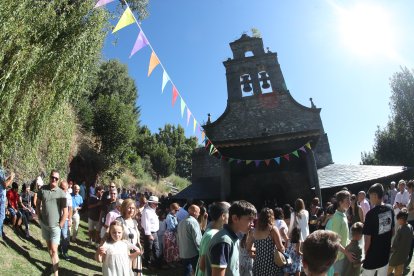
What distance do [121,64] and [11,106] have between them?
31012 mm

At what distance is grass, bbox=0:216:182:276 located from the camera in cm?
584

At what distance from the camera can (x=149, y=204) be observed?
8742 millimetres

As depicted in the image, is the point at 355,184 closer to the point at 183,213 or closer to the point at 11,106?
the point at 183,213

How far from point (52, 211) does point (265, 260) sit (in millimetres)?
3749

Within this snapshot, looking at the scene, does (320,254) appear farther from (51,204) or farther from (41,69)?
(41,69)

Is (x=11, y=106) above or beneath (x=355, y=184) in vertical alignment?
above

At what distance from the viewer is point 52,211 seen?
5859 millimetres

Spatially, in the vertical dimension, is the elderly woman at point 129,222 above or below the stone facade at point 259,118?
below

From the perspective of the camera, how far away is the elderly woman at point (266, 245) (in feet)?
14.1

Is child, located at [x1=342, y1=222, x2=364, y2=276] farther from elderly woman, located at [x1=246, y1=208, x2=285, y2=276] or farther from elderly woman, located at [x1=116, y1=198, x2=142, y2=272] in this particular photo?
elderly woman, located at [x1=116, y1=198, x2=142, y2=272]

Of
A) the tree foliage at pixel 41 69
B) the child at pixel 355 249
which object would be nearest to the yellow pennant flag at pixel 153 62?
the tree foliage at pixel 41 69

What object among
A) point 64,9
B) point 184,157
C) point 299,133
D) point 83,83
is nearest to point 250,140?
point 299,133

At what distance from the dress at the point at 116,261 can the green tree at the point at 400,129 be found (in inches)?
1423

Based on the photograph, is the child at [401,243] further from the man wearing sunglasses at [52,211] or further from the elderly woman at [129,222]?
the man wearing sunglasses at [52,211]
